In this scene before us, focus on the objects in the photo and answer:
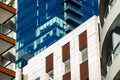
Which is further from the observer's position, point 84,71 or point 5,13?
point 84,71

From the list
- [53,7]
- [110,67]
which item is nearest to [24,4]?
[53,7]

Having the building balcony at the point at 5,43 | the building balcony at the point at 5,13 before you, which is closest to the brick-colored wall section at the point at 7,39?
the building balcony at the point at 5,43

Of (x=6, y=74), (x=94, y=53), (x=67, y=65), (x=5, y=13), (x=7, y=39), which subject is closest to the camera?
(x=6, y=74)

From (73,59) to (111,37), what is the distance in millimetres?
13569

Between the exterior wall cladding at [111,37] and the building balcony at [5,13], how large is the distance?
260 inches

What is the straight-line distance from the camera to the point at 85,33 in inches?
2200

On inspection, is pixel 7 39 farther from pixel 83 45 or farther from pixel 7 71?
pixel 83 45

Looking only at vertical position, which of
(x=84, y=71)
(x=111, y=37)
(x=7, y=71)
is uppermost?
(x=84, y=71)

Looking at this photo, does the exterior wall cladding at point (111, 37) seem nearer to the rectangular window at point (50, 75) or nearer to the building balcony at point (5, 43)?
the building balcony at point (5, 43)

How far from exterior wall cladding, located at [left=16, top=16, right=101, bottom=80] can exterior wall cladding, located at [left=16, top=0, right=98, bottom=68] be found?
244ft

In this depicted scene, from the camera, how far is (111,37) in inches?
1692

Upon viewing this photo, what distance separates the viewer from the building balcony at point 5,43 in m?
36.8

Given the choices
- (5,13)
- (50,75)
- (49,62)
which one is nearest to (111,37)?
(5,13)

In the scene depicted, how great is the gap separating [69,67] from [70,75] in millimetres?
1323
